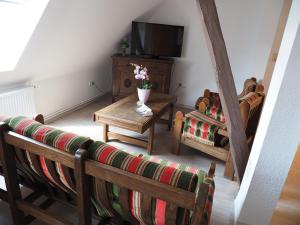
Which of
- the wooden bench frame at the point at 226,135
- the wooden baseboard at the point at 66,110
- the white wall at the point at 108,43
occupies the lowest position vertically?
the wooden baseboard at the point at 66,110

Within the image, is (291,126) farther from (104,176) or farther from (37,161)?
(37,161)

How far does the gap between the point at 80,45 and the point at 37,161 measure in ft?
7.21

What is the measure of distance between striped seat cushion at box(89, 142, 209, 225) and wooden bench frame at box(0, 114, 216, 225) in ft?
0.10

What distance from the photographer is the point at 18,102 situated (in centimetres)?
262

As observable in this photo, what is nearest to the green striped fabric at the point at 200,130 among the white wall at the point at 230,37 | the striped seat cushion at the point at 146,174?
the striped seat cushion at the point at 146,174

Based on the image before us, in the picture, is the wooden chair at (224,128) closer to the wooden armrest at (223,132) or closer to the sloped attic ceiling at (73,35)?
the wooden armrest at (223,132)

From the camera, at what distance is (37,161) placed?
3.82 feet

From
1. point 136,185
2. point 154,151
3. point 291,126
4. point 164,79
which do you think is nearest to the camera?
point 136,185

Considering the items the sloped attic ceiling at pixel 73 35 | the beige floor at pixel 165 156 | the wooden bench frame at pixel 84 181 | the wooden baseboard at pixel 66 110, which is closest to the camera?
the wooden bench frame at pixel 84 181

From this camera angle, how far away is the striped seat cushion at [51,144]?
3.47ft

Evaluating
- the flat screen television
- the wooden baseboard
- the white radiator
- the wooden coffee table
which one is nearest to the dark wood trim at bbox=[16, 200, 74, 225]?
the wooden coffee table

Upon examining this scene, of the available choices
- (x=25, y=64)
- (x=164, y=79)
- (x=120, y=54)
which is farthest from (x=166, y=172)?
(x=120, y=54)

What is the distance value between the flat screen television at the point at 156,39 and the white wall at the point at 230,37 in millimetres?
210

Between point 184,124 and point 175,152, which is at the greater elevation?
point 184,124
